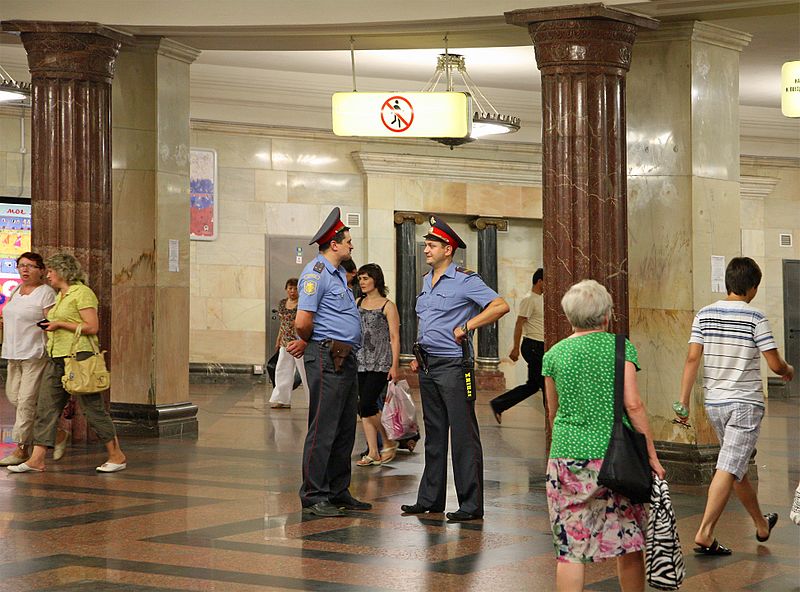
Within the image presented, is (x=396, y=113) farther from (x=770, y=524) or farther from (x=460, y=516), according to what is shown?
(x=770, y=524)

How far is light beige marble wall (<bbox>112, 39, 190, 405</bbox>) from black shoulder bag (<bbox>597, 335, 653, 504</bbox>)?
7.72m

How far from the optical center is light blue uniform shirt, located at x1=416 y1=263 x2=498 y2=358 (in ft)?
24.1

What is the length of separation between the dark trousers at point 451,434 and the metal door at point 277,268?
10.8m

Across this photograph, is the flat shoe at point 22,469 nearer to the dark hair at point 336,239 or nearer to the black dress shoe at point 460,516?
the dark hair at point 336,239

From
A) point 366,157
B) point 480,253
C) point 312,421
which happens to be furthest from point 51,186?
point 480,253

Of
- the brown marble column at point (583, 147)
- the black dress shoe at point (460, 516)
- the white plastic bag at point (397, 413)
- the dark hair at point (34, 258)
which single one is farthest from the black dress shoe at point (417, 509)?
the dark hair at point (34, 258)

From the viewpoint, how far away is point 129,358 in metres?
11.6

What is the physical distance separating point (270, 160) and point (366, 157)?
148cm

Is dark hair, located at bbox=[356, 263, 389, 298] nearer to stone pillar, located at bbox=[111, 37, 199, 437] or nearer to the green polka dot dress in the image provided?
stone pillar, located at bbox=[111, 37, 199, 437]

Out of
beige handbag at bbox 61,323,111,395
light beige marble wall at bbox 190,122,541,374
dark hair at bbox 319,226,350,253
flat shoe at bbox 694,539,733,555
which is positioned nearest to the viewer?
flat shoe at bbox 694,539,733,555

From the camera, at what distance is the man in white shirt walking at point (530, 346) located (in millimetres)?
12273

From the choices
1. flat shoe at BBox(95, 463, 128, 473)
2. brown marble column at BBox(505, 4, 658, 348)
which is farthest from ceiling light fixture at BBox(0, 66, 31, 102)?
brown marble column at BBox(505, 4, 658, 348)

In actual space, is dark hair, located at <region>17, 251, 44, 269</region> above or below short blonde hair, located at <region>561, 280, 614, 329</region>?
above

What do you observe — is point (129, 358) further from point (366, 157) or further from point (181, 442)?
point (366, 157)
